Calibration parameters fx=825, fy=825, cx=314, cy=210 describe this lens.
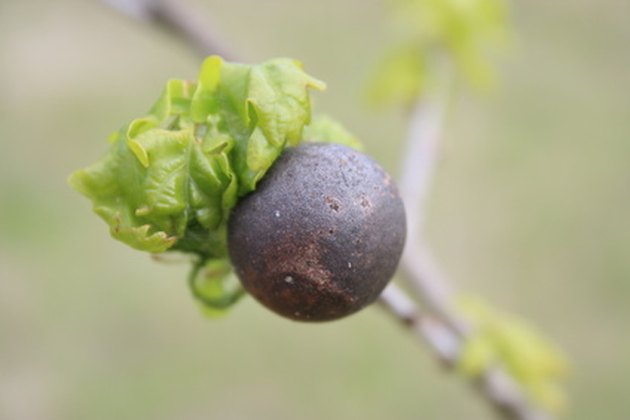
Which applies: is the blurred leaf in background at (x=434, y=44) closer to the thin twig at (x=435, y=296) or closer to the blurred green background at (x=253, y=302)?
the thin twig at (x=435, y=296)

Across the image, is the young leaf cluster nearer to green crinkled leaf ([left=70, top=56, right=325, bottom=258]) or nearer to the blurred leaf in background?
the blurred leaf in background

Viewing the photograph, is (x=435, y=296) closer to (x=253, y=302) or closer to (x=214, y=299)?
(x=214, y=299)

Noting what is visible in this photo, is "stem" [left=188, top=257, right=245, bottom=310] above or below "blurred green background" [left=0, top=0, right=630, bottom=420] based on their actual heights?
above

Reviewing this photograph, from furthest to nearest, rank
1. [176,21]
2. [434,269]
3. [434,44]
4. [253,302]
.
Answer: [253,302] < [434,44] < [434,269] < [176,21]

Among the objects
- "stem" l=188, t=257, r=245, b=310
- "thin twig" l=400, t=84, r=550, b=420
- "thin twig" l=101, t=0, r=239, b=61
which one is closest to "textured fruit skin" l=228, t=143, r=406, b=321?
"stem" l=188, t=257, r=245, b=310

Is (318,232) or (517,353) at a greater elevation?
(318,232)

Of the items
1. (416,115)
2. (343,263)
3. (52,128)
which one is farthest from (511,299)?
(343,263)

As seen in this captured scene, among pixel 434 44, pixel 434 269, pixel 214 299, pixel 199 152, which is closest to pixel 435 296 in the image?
pixel 434 269

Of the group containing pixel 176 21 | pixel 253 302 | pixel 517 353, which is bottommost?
pixel 253 302
